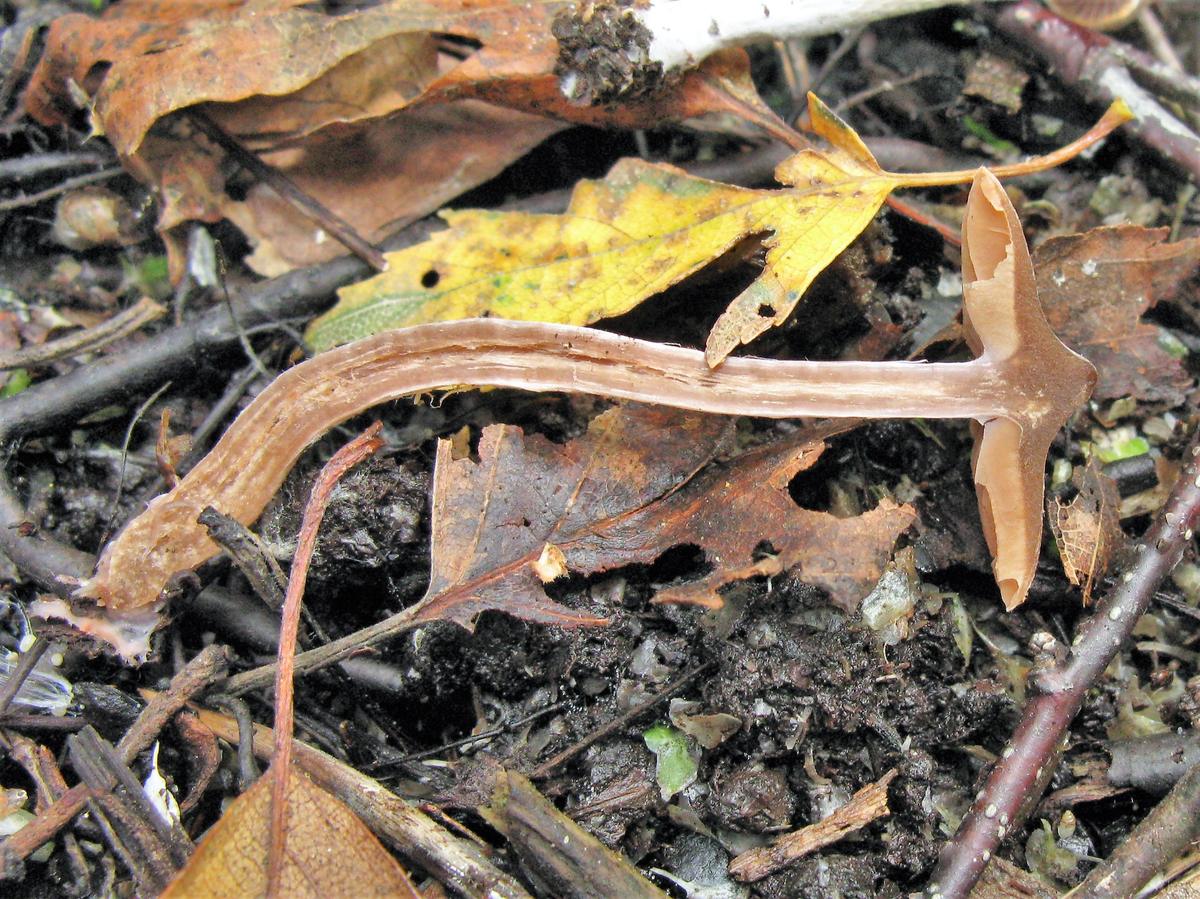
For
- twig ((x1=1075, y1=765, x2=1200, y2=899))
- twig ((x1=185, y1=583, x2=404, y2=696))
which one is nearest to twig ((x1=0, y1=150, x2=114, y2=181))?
twig ((x1=185, y1=583, x2=404, y2=696))

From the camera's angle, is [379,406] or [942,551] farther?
[379,406]

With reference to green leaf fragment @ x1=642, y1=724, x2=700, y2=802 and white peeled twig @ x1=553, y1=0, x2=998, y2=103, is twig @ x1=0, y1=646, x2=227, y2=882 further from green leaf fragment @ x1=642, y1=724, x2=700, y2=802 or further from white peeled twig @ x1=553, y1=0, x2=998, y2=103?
white peeled twig @ x1=553, y1=0, x2=998, y2=103

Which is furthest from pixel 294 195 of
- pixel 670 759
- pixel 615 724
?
pixel 670 759

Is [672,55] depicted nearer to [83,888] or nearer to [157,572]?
[157,572]

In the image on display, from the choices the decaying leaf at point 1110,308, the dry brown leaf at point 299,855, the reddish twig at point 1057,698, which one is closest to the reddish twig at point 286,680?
the dry brown leaf at point 299,855

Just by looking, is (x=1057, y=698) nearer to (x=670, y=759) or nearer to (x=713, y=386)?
(x=670, y=759)

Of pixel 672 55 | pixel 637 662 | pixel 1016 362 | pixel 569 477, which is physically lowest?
pixel 637 662

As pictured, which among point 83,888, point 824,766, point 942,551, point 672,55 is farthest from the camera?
point 672,55

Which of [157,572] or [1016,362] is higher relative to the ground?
[1016,362]

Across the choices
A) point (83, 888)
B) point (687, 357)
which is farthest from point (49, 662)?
point (687, 357)

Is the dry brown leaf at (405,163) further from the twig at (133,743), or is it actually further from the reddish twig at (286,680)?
the twig at (133,743)
